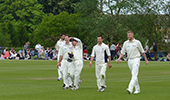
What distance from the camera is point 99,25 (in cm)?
6806

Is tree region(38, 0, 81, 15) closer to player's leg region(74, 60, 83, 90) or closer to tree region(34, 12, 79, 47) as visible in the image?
tree region(34, 12, 79, 47)

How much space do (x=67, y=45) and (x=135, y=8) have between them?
46.3m

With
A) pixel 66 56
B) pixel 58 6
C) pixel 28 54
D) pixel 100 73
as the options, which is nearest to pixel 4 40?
pixel 58 6

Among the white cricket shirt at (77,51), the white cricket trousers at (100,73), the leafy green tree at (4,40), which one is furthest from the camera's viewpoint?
the leafy green tree at (4,40)

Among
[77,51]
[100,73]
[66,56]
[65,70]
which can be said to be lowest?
[100,73]

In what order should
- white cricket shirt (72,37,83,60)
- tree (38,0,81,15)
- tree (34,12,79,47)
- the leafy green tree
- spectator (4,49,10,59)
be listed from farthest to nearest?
1. tree (38,0,81,15)
2. tree (34,12,79,47)
3. the leafy green tree
4. spectator (4,49,10,59)
5. white cricket shirt (72,37,83,60)

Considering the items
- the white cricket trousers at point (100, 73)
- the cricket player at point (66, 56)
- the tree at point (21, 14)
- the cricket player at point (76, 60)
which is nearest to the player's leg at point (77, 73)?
the cricket player at point (76, 60)

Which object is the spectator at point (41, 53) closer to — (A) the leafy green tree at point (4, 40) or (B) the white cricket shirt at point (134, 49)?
(A) the leafy green tree at point (4, 40)

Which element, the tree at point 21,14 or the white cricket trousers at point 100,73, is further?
the tree at point 21,14

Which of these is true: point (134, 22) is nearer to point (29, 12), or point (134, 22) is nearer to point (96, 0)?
point (96, 0)

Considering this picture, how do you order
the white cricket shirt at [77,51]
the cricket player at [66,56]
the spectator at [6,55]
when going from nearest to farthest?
the white cricket shirt at [77,51] → the cricket player at [66,56] → the spectator at [6,55]

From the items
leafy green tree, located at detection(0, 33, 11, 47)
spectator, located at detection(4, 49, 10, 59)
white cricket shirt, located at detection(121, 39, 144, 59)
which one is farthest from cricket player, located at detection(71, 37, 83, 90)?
leafy green tree, located at detection(0, 33, 11, 47)

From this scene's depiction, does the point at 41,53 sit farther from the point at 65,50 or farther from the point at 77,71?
the point at 77,71

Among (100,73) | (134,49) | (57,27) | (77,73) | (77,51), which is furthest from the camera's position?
(57,27)
